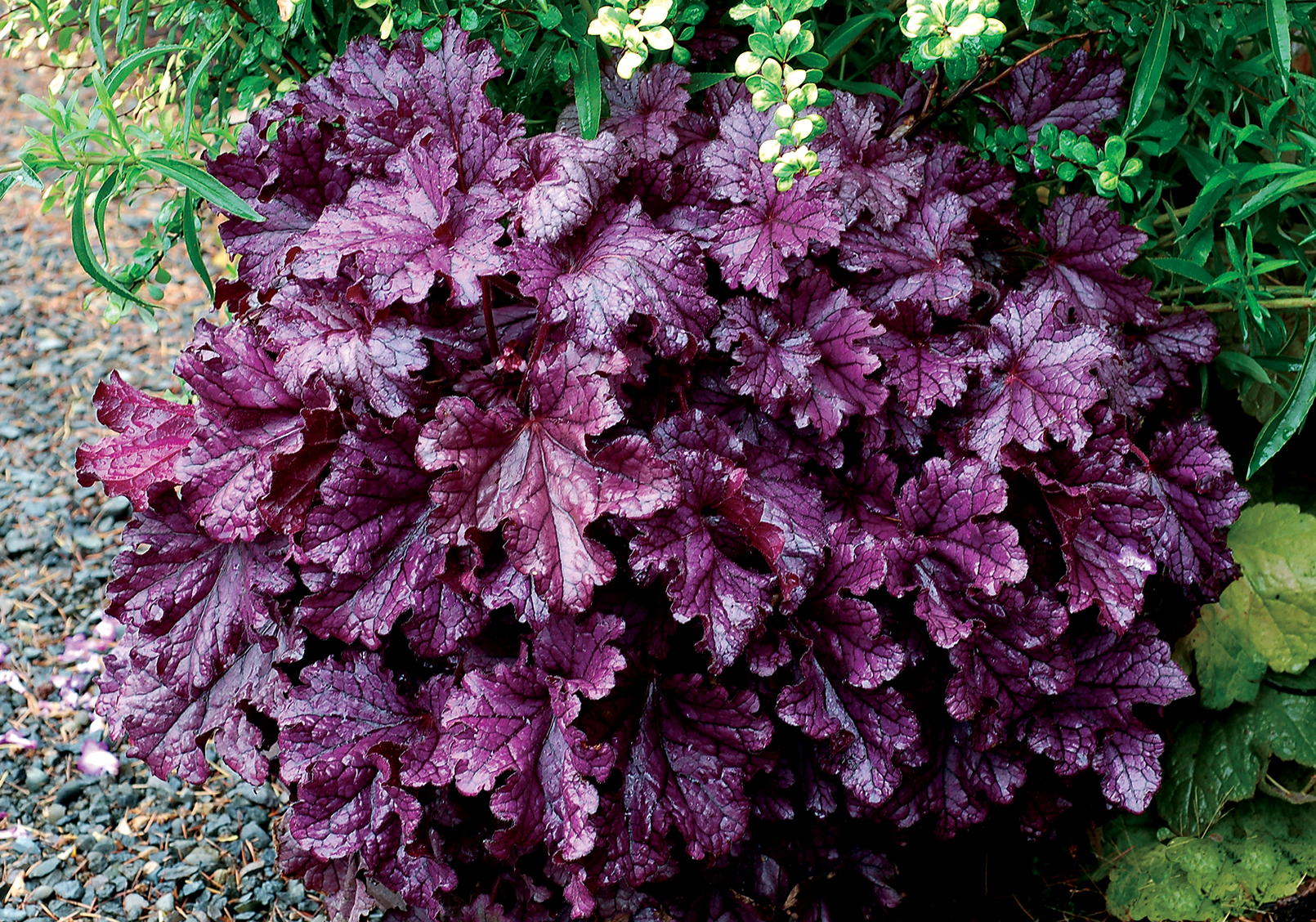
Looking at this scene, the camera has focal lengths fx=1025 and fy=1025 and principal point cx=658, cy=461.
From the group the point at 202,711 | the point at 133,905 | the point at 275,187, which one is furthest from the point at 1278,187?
the point at 133,905

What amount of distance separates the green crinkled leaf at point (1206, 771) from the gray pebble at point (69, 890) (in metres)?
2.15

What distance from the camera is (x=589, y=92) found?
1674 mm

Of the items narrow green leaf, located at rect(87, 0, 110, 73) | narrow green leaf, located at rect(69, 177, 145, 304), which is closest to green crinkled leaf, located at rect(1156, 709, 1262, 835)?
narrow green leaf, located at rect(69, 177, 145, 304)

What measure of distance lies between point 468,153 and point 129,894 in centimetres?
161

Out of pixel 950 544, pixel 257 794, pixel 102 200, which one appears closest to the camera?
pixel 950 544

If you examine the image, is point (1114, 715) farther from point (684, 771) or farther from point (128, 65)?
point (128, 65)

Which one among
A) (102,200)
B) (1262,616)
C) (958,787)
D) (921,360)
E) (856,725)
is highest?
(102,200)

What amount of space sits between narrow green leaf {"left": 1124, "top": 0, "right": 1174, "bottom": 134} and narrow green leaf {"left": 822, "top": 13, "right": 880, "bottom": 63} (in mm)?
442

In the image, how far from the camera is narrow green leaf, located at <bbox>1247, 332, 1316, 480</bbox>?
5.38ft

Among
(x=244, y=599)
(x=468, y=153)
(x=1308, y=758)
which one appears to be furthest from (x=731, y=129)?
(x=1308, y=758)

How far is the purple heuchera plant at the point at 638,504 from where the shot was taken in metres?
1.40

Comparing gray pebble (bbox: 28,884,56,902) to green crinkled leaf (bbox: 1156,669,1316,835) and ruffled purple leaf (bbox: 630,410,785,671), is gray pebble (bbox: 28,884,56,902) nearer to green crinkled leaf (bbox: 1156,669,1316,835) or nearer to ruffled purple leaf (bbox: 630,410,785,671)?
ruffled purple leaf (bbox: 630,410,785,671)

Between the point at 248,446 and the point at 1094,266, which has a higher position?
the point at 248,446

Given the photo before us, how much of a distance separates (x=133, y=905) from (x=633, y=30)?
187 cm
